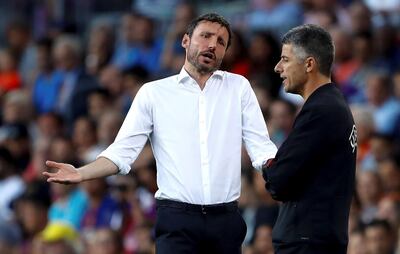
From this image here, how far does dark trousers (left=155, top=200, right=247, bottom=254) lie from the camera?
7.67 meters

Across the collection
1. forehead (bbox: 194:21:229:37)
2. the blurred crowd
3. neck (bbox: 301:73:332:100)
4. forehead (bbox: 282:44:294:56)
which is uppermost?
forehead (bbox: 194:21:229:37)

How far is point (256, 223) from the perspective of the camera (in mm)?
11602

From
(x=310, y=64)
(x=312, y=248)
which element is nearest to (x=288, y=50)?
(x=310, y=64)

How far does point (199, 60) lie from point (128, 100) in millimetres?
6809

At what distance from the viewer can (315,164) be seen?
24.5 feet

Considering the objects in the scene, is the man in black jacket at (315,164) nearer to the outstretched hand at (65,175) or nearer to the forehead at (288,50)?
the forehead at (288,50)

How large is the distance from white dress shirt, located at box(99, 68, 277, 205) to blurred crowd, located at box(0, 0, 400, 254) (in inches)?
125

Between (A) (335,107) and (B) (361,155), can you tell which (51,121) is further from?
Answer: (A) (335,107)

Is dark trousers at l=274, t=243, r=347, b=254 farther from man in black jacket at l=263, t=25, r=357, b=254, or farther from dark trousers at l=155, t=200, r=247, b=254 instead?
dark trousers at l=155, t=200, r=247, b=254

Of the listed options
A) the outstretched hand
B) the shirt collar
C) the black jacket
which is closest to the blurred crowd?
the shirt collar

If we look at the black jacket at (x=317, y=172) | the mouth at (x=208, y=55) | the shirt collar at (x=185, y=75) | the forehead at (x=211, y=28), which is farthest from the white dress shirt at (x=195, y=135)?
the black jacket at (x=317, y=172)

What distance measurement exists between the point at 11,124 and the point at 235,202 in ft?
25.6

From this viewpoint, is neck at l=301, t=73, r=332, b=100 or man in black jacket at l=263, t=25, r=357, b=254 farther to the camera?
neck at l=301, t=73, r=332, b=100

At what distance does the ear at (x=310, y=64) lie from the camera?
24.7 feet
